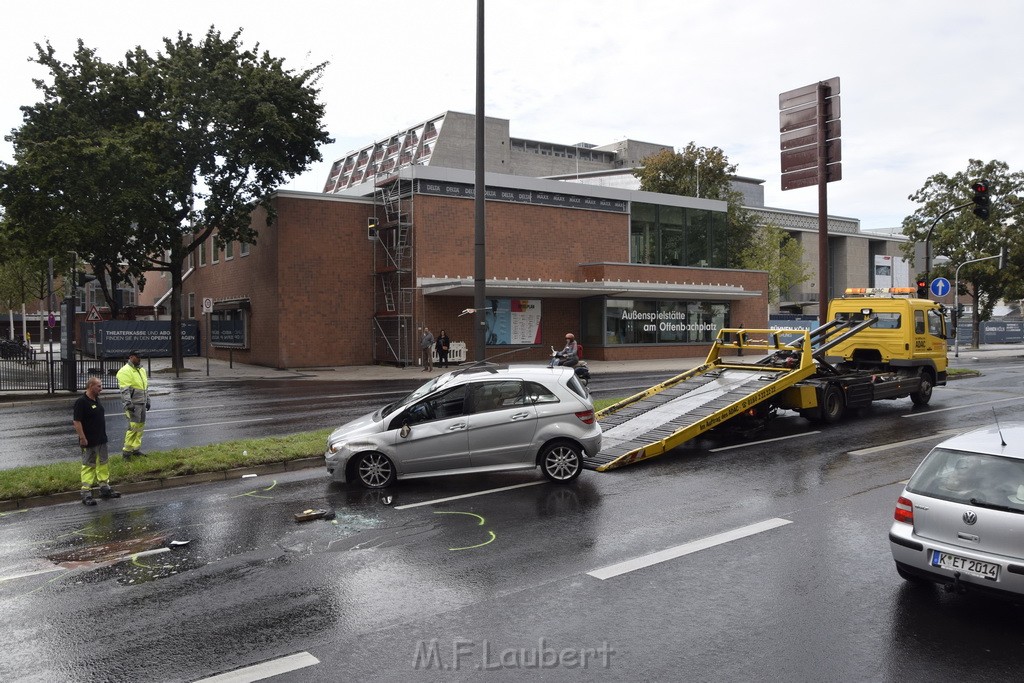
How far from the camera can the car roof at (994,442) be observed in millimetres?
5879

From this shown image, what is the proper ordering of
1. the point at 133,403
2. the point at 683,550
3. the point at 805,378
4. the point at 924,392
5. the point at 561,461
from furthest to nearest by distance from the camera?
the point at 924,392, the point at 805,378, the point at 133,403, the point at 561,461, the point at 683,550

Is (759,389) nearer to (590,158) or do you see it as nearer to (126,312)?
(126,312)

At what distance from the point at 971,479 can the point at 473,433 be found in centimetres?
579

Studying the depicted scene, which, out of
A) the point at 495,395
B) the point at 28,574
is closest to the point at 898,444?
the point at 495,395

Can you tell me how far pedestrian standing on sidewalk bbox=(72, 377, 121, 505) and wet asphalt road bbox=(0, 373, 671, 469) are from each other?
9.97ft

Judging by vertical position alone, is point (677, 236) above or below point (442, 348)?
above

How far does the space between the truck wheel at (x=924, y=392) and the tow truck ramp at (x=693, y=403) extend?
4.79 meters

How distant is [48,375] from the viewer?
78.7 ft

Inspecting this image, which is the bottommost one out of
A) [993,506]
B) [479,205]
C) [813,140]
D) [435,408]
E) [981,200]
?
[993,506]

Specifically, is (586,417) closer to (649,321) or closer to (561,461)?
(561,461)

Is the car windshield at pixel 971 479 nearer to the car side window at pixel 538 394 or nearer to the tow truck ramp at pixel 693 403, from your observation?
the car side window at pixel 538 394

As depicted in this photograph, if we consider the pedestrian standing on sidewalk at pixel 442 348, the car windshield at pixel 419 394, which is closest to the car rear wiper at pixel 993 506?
the car windshield at pixel 419 394

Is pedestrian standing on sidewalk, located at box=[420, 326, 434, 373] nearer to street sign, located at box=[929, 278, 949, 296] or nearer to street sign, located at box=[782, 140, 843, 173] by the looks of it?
street sign, located at box=[782, 140, 843, 173]

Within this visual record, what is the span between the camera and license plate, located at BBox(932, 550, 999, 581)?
5.36m
